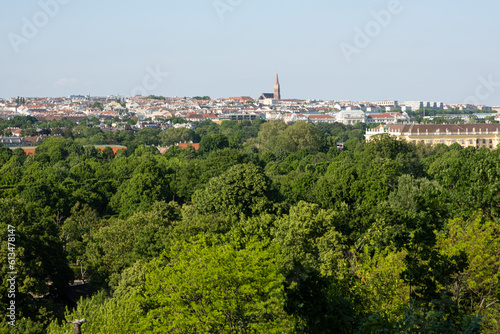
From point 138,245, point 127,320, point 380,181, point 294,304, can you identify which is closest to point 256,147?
point 380,181

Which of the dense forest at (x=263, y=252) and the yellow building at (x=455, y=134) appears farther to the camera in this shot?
the yellow building at (x=455, y=134)

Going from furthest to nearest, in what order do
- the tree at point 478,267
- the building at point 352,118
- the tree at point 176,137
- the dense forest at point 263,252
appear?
the building at point 352,118 → the tree at point 176,137 → the tree at point 478,267 → the dense forest at point 263,252

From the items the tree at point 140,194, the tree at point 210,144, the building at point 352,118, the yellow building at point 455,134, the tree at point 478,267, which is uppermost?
the tree at point 478,267

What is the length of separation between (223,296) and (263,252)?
1373mm

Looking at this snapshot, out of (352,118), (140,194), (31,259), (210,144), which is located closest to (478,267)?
(31,259)

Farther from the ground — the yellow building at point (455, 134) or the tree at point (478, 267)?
the tree at point (478, 267)

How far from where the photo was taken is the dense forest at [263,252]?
31.0 ft

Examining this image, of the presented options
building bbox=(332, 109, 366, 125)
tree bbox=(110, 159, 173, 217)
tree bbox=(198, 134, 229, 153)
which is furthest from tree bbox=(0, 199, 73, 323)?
building bbox=(332, 109, 366, 125)

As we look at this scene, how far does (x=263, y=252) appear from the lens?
527 inches

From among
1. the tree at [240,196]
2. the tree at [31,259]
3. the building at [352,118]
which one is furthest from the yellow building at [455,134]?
the building at [352,118]

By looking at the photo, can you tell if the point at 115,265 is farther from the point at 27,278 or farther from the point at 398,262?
the point at 398,262

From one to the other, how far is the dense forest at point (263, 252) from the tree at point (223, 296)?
3cm

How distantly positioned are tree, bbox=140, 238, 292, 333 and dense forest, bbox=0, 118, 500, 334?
3 cm

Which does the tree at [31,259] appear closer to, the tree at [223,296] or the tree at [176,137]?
the tree at [223,296]
